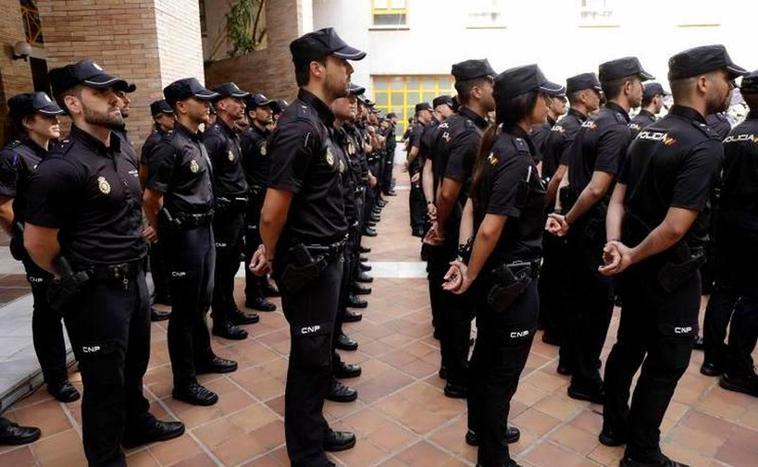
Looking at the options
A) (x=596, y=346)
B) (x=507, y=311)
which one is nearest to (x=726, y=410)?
(x=596, y=346)

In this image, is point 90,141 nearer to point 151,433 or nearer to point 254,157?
point 151,433

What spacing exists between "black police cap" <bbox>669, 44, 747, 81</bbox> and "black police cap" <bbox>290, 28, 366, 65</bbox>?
62.0 inches

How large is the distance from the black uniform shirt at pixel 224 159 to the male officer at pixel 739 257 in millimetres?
3838

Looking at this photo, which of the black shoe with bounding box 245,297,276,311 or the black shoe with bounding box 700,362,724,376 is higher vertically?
the black shoe with bounding box 700,362,724,376

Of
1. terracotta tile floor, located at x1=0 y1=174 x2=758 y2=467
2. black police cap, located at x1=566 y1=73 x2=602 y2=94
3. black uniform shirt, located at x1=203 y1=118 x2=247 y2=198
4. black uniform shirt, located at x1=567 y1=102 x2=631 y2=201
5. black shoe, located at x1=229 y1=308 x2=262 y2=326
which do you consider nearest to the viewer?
terracotta tile floor, located at x1=0 y1=174 x2=758 y2=467

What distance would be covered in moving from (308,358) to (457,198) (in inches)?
63.1

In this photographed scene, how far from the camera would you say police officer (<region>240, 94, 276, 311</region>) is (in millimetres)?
5293

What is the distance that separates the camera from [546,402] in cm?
340

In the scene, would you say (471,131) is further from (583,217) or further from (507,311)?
(507,311)

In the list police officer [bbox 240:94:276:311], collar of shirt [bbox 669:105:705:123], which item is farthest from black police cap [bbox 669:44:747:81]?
police officer [bbox 240:94:276:311]

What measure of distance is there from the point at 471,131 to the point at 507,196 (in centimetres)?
124

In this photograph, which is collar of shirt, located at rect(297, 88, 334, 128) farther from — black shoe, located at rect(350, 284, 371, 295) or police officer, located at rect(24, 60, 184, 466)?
black shoe, located at rect(350, 284, 371, 295)

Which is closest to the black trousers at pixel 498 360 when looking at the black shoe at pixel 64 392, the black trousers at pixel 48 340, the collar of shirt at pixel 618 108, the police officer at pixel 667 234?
the police officer at pixel 667 234

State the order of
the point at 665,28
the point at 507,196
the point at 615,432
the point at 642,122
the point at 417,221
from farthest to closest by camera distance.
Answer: the point at 665,28
the point at 417,221
the point at 642,122
the point at 615,432
the point at 507,196
